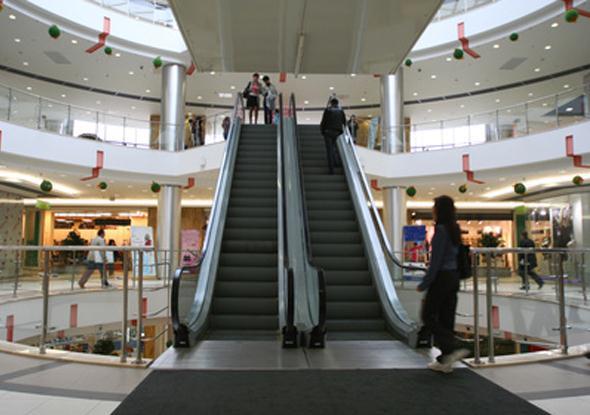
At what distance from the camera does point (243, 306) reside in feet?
19.3

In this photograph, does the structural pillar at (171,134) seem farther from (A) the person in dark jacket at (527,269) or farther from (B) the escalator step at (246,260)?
(A) the person in dark jacket at (527,269)

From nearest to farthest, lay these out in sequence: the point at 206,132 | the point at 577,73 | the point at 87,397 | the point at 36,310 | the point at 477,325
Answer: the point at 87,397 < the point at 477,325 < the point at 36,310 < the point at 206,132 < the point at 577,73

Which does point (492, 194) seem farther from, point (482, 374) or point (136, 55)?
point (482, 374)

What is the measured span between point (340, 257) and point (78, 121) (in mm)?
10702

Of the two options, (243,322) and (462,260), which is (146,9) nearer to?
(243,322)

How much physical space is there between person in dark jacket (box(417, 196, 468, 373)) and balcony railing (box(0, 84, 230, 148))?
1200 cm

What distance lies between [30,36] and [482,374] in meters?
16.3

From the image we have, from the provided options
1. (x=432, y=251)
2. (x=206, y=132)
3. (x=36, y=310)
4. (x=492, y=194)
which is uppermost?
(x=206, y=132)

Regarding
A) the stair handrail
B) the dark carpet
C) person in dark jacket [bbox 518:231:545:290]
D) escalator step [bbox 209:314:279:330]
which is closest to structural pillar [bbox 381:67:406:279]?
person in dark jacket [bbox 518:231:545:290]

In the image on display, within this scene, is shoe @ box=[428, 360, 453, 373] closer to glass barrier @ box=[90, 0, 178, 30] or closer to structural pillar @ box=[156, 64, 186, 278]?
structural pillar @ box=[156, 64, 186, 278]

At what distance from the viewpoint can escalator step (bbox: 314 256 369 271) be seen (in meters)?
6.61

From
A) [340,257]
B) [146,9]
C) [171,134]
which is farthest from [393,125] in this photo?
[340,257]

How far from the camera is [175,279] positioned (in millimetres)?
4777

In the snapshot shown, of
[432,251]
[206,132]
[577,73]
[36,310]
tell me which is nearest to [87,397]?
[432,251]
